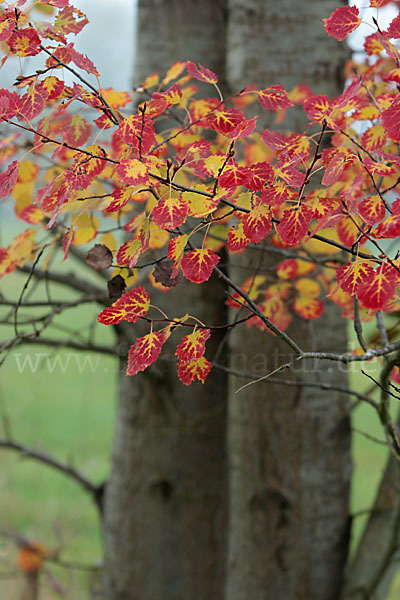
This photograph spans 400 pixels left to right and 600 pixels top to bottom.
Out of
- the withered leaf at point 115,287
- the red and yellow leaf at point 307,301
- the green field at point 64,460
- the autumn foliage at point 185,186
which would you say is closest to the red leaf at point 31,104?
the autumn foliage at point 185,186

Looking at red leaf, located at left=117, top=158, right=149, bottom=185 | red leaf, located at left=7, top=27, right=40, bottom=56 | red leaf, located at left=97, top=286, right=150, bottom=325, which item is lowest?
red leaf, located at left=97, top=286, right=150, bottom=325

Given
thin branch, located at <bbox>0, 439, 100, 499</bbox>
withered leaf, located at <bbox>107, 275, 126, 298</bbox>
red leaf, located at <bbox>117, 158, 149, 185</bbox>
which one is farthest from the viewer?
thin branch, located at <bbox>0, 439, 100, 499</bbox>

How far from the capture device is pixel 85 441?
17.3 ft

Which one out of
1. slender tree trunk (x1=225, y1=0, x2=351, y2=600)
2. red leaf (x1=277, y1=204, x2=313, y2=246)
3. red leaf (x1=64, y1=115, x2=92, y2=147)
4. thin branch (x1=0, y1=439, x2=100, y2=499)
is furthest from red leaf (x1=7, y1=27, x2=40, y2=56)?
thin branch (x1=0, y1=439, x2=100, y2=499)

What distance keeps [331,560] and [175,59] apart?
1387 millimetres

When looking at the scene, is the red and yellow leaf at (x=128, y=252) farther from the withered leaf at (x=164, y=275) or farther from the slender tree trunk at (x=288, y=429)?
the slender tree trunk at (x=288, y=429)

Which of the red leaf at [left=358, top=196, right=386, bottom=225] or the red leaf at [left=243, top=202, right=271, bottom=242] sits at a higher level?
the red leaf at [left=358, top=196, right=386, bottom=225]

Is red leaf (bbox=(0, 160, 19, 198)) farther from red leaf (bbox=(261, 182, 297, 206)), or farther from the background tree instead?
red leaf (bbox=(261, 182, 297, 206))

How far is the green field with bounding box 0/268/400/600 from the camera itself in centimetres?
368

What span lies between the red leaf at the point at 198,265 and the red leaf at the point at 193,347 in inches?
2.7

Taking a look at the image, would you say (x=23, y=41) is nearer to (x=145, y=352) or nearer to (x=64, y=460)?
(x=145, y=352)

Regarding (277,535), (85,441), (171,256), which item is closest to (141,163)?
(171,256)

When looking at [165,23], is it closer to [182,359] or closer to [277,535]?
[182,359]

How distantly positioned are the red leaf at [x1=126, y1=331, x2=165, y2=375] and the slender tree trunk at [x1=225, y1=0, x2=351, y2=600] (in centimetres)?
70
